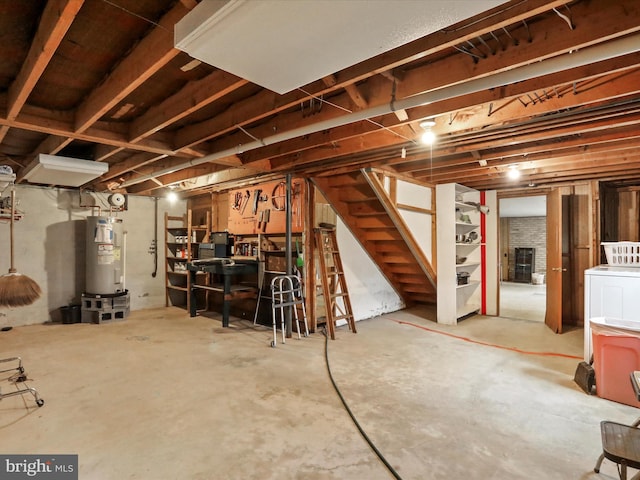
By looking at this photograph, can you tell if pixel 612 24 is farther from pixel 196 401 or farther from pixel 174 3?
pixel 196 401

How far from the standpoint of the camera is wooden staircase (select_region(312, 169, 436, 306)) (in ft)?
15.5

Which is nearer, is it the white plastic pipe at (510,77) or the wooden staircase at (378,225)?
the white plastic pipe at (510,77)

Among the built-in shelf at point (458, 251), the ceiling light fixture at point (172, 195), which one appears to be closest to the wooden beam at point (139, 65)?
the ceiling light fixture at point (172, 195)

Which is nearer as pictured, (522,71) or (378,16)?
(378,16)

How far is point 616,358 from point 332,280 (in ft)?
10.6

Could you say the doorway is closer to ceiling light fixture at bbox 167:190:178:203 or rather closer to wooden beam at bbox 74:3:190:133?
ceiling light fixture at bbox 167:190:178:203

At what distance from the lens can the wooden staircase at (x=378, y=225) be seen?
4.72 meters

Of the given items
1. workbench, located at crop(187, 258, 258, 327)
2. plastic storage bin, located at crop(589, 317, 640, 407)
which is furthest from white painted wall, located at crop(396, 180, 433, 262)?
plastic storage bin, located at crop(589, 317, 640, 407)

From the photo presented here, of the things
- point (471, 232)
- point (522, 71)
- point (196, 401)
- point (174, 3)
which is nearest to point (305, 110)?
point (174, 3)

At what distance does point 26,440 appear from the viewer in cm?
225

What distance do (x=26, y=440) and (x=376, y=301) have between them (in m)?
4.63

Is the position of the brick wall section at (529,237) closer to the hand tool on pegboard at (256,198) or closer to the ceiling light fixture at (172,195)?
the hand tool on pegboard at (256,198)

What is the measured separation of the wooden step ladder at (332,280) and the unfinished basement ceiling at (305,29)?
320 centimetres

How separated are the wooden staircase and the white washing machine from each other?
2.14 meters
